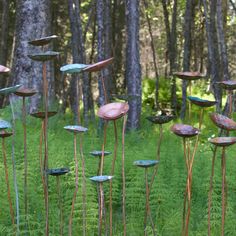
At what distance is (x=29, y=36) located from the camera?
769cm

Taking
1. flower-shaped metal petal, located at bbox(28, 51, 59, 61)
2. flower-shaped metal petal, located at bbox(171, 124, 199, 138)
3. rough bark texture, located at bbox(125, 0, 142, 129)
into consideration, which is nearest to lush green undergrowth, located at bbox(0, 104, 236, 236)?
flower-shaped metal petal, located at bbox(171, 124, 199, 138)

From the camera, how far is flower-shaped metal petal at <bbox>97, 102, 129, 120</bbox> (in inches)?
97.6

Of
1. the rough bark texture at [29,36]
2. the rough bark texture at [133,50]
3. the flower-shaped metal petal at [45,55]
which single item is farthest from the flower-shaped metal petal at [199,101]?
the rough bark texture at [29,36]

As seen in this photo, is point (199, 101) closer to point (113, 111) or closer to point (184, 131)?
point (184, 131)

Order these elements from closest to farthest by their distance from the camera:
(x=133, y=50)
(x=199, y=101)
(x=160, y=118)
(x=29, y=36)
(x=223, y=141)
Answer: (x=223, y=141)
(x=199, y=101)
(x=160, y=118)
(x=133, y=50)
(x=29, y=36)

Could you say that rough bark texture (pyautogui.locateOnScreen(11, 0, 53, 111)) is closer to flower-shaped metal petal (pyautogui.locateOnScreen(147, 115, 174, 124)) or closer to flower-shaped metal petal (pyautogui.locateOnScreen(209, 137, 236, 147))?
flower-shaped metal petal (pyautogui.locateOnScreen(147, 115, 174, 124))

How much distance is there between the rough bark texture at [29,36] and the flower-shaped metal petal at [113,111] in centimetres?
532

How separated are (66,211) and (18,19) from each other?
→ 15.0 feet

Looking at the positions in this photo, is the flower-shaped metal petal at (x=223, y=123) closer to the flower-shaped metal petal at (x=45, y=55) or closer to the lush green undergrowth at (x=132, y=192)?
the flower-shaped metal petal at (x=45, y=55)

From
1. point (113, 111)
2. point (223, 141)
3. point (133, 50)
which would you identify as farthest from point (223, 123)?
point (133, 50)

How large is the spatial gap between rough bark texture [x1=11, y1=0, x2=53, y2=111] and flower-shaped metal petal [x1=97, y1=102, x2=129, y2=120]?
5325mm

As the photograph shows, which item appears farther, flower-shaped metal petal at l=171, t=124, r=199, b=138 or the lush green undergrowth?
the lush green undergrowth

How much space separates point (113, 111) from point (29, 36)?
18.0ft

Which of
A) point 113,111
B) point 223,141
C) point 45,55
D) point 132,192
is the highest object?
point 45,55
